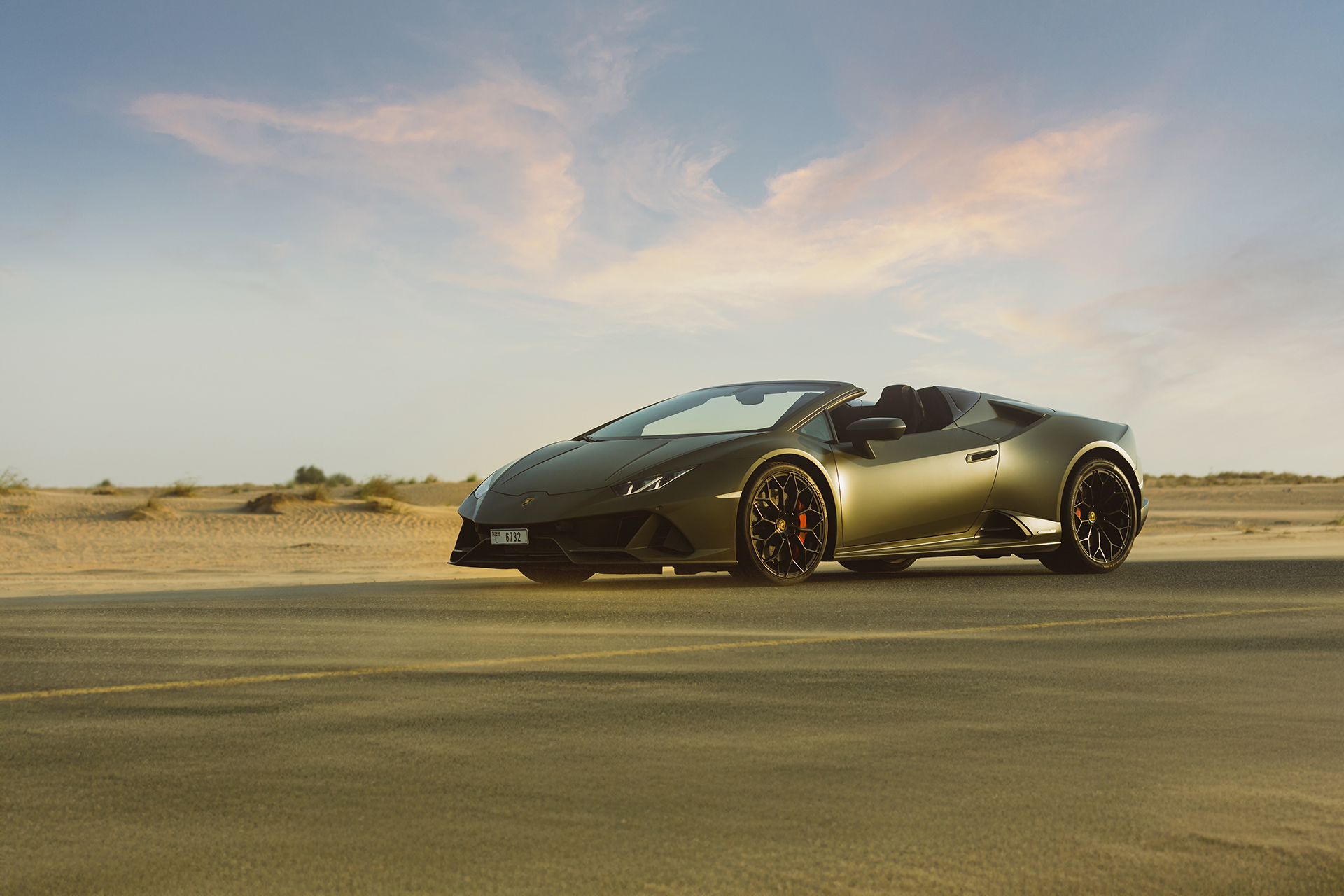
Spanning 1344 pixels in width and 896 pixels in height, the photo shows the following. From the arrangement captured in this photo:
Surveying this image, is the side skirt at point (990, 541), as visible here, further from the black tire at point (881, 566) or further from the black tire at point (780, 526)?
the black tire at point (881, 566)

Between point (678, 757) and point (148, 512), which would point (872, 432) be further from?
point (148, 512)

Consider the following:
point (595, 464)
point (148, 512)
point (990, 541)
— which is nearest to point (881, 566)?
point (990, 541)

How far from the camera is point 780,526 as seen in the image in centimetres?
813

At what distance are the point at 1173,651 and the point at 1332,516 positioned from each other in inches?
1130

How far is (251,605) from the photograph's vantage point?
7.33 metres

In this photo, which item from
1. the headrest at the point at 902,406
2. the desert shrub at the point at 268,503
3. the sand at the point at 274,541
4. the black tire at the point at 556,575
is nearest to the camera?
the black tire at the point at 556,575

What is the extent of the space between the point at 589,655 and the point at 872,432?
155 inches

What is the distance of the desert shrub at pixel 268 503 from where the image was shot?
92.1ft

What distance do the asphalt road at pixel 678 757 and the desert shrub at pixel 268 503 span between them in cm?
2271

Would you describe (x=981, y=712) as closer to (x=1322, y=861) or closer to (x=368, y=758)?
(x=1322, y=861)

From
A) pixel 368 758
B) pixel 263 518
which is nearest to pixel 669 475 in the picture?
pixel 368 758

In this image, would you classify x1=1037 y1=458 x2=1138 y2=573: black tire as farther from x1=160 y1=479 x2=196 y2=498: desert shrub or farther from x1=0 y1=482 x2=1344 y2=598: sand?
x1=160 y1=479 x2=196 y2=498: desert shrub

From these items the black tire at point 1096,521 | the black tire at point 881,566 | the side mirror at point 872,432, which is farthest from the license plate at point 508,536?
the black tire at point 1096,521

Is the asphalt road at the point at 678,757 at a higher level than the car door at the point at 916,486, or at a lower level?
lower
